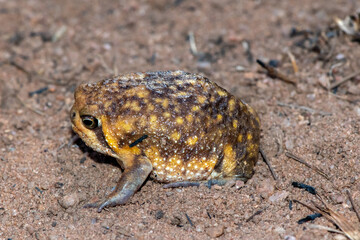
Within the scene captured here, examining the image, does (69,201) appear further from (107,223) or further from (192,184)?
(192,184)

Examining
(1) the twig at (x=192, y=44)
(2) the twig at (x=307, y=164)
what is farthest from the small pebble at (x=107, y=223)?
(1) the twig at (x=192, y=44)

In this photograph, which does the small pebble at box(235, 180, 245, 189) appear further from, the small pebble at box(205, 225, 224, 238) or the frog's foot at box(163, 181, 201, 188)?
the small pebble at box(205, 225, 224, 238)

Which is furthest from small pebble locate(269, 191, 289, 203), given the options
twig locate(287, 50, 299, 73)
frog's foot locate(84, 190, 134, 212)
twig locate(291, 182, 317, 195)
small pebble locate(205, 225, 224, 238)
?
twig locate(287, 50, 299, 73)

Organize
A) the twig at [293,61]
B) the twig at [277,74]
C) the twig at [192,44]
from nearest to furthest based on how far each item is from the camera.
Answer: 1. the twig at [277,74]
2. the twig at [293,61]
3. the twig at [192,44]

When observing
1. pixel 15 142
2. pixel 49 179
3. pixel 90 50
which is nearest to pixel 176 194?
pixel 49 179

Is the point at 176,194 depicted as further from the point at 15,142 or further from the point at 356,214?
the point at 15,142

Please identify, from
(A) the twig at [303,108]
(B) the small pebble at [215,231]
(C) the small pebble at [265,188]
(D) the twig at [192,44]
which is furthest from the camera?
(D) the twig at [192,44]

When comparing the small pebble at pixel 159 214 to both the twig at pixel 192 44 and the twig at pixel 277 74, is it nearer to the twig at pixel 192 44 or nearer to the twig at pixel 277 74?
the twig at pixel 277 74
